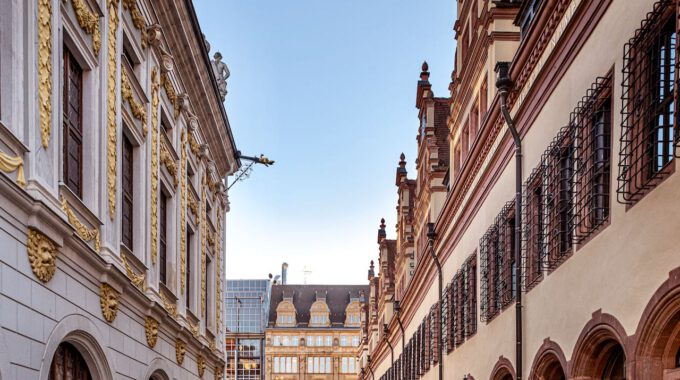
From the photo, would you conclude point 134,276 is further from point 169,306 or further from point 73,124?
point 73,124

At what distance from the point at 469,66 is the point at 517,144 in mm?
6161

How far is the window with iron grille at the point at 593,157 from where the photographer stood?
1084 centimetres

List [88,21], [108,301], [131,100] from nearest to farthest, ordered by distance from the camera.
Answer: [88,21]
[108,301]
[131,100]

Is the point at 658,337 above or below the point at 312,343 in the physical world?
below

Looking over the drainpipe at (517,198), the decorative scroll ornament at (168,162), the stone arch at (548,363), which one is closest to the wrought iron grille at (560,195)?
the stone arch at (548,363)

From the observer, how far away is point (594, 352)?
11281 mm

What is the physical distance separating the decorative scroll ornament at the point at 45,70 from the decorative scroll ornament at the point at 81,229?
1191mm

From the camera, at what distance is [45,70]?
10766mm

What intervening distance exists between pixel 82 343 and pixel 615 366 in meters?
7.27

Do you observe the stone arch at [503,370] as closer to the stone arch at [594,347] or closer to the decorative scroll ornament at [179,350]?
the stone arch at [594,347]

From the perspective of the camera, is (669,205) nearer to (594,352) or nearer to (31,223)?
(594,352)

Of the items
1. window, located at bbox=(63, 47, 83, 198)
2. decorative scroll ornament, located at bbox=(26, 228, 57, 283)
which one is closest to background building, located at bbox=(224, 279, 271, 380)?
window, located at bbox=(63, 47, 83, 198)

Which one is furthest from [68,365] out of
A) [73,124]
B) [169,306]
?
[169,306]

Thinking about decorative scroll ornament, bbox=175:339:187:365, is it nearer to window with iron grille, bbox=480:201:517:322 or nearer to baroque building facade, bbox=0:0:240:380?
baroque building facade, bbox=0:0:240:380
